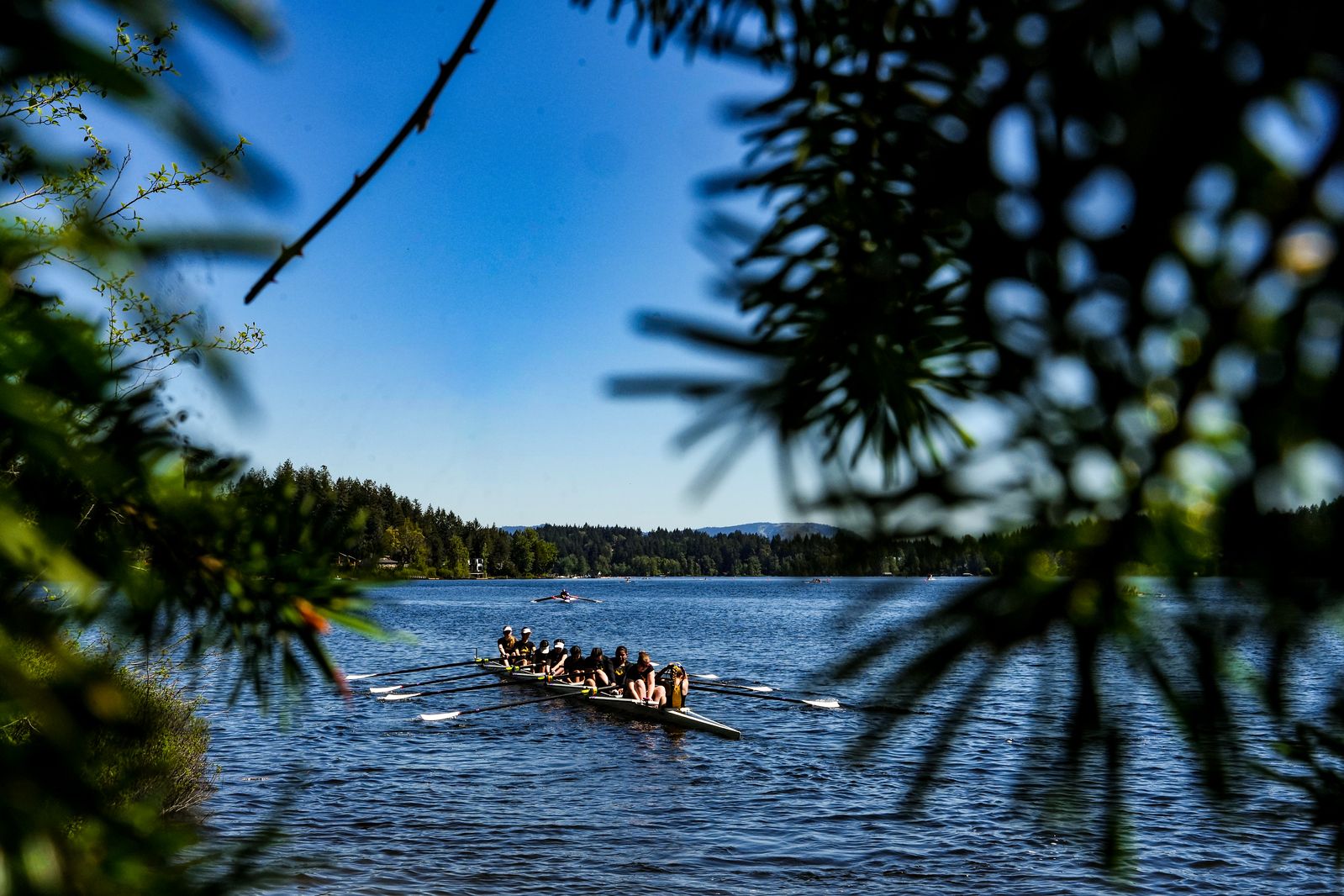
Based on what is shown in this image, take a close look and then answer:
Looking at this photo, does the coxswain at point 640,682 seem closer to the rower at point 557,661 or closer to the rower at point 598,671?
the rower at point 598,671

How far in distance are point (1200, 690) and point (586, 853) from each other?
1664 centimetres

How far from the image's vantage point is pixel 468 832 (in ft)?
55.4

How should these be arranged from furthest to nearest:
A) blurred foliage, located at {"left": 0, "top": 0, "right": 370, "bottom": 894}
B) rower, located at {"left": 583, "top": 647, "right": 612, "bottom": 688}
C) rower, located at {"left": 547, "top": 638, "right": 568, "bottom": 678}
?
rower, located at {"left": 547, "top": 638, "right": 568, "bottom": 678} < rower, located at {"left": 583, "top": 647, "right": 612, "bottom": 688} < blurred foliage, located at {"left": 0, "top": 0, "right": 370, "bottom": 894}

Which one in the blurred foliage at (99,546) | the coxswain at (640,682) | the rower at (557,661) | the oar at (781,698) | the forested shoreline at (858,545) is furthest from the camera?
the rower at (557,661)

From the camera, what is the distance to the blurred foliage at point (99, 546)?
1.84 feet

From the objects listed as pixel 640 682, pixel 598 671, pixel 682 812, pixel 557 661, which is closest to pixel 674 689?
pixel 640 682

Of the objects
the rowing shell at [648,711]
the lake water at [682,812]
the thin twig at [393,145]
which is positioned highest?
the thin twig at [393,145]

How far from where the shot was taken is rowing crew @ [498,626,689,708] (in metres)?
24.3

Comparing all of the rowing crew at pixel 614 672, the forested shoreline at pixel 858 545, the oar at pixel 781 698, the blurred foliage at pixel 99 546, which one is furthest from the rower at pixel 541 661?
the blurred foliage at pixel 99 546

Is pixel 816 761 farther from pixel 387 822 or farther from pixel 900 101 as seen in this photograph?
pixel 900 101

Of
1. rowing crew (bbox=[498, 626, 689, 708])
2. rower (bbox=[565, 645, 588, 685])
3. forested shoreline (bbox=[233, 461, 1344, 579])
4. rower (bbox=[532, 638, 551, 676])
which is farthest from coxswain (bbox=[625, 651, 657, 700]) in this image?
forested shoreline (bbox=[233, 461, 1344, 579])

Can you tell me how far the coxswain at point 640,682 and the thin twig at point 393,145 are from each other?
2461cm

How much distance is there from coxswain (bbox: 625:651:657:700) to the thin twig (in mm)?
24615

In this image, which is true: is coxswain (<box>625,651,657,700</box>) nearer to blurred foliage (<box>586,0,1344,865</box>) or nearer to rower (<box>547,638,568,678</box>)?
rower (<box>547,638,568,678</box>)
